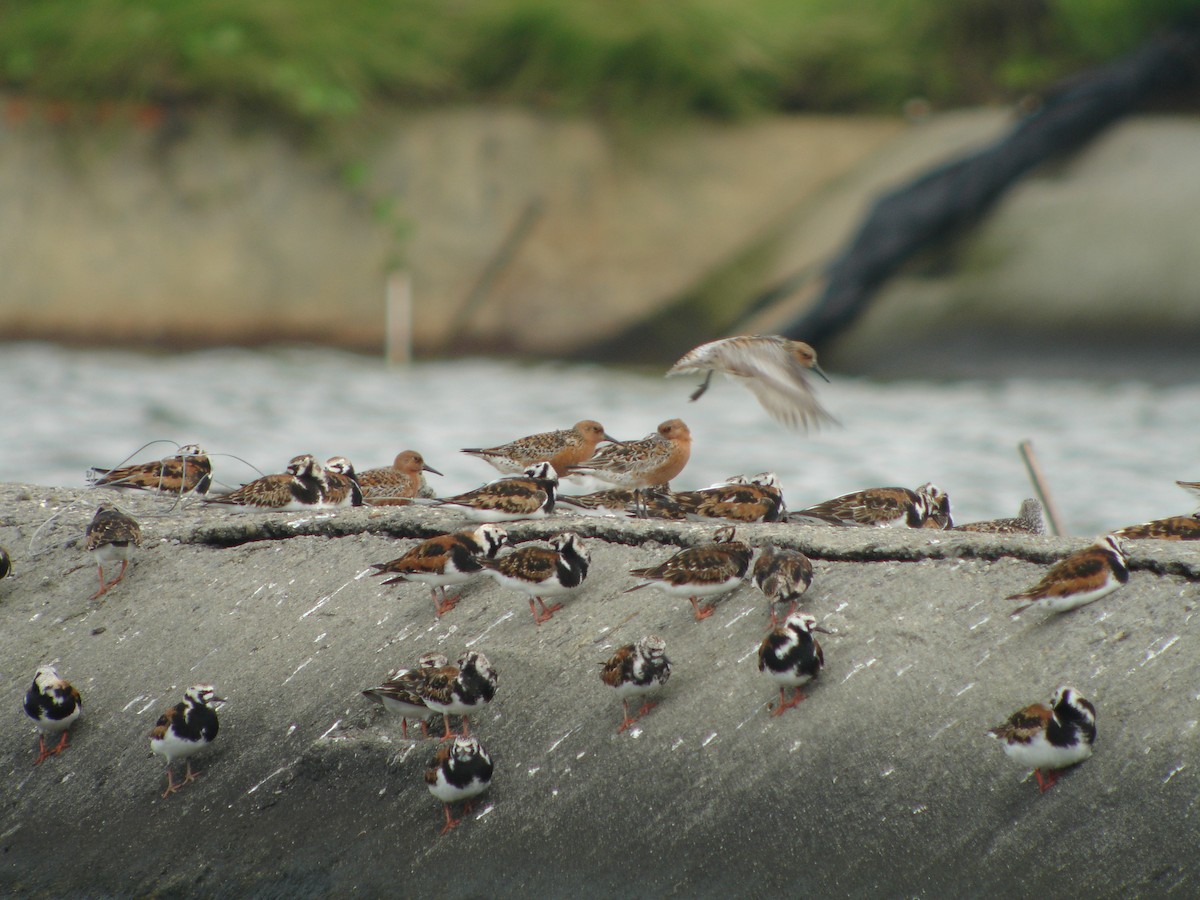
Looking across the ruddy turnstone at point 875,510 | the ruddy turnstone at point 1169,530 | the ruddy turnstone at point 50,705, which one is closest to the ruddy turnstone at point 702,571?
the ruddy turnstone at point 875,510

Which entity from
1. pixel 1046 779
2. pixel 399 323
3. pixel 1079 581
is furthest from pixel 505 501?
pixel 399 323

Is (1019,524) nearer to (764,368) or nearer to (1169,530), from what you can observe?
(1169,530)

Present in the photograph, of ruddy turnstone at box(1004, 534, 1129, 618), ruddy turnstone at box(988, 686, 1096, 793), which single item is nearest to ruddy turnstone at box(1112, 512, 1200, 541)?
ruddy turnstone at box(1004, 534, 1129, 618)

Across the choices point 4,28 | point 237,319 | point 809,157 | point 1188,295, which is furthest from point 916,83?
point 4,28

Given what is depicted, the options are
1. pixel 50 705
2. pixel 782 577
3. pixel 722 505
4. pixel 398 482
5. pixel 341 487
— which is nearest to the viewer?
pixel 782 577

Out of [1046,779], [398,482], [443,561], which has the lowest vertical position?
[1046,779]

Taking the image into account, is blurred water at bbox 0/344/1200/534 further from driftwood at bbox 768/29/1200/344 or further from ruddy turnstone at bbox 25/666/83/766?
ruddy turnstone at bbox 25/666/83/766

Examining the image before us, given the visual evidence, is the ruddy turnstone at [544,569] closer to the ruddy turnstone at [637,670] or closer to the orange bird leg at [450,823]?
the ruddy turnstone at [637,670]
